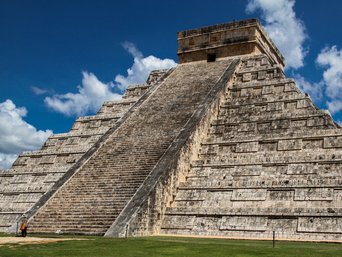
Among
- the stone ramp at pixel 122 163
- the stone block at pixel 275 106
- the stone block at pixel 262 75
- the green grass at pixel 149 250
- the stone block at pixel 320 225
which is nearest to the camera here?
the green grass at pixel 149 250

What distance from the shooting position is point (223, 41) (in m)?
24.1

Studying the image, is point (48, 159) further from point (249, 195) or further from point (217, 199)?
point (249, 195)

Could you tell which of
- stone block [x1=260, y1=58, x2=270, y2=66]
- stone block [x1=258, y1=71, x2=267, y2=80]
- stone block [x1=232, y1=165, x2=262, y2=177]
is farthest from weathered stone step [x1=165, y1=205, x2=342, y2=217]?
stone block [x1=260, y1=58, x2=270, y2=66]

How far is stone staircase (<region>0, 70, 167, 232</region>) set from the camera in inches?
679

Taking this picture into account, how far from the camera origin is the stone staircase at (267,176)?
41.4 feet

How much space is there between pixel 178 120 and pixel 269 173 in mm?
4933

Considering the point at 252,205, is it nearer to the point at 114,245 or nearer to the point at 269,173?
the point at 269,173

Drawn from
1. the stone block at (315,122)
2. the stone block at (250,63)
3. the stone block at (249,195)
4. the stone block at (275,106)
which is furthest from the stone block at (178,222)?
the stone block at (250,63)

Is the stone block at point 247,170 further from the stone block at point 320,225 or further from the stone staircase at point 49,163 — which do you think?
the stone staircase at point 49,163

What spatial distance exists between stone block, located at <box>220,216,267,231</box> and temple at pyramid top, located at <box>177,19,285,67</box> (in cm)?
1211

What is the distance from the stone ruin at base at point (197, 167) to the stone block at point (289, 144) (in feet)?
0.11

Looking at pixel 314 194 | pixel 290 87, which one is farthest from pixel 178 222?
pixel 290 87

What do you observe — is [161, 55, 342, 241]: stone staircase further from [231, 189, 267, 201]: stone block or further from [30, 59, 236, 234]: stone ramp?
[30, 59, 236, 234]: stone ramp

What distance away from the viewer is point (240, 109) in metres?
18.2
